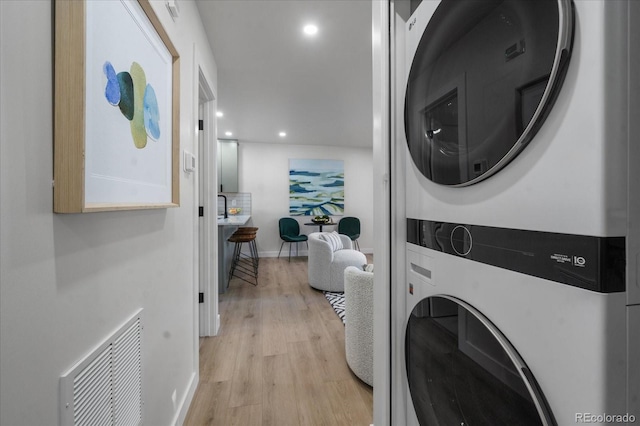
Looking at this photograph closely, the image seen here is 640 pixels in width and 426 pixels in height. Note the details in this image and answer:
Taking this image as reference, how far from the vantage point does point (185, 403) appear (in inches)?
54.1

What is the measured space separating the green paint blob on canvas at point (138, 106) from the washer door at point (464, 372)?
104 centimetres

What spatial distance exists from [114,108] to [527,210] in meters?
1.02

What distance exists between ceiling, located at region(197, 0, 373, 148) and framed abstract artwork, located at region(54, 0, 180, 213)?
0.95 m

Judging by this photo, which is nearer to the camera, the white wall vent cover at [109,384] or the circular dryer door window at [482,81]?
the circular dryer door window at [482,81]

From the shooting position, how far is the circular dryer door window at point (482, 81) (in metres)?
0.46

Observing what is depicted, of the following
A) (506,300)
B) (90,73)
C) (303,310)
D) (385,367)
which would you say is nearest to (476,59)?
(506,300)

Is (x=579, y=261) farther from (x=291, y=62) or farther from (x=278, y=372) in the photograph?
(x=291, y=62)

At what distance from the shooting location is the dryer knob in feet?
2.15

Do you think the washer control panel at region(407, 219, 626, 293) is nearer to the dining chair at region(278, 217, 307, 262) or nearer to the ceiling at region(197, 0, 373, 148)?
the ceiling at region(197, 0, 373, 148)

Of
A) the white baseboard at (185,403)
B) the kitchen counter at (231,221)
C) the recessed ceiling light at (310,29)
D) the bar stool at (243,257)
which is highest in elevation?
the recessed ceiling light at (310,29)

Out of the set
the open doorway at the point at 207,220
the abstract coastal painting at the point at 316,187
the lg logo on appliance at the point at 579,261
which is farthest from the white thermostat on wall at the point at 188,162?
the abstract coastal painting at the point at 316,187

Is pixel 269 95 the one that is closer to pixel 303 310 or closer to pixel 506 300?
pixel 303 310

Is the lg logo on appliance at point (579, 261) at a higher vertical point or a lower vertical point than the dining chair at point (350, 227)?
higher

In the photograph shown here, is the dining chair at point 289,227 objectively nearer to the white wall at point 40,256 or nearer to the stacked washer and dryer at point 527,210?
the white wall at point 40,256
